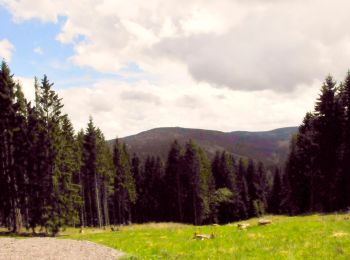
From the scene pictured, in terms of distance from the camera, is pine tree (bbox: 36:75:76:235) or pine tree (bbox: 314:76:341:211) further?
pine tree (bbox: 314:76:341:211)

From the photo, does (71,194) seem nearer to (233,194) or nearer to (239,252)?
(239,252)

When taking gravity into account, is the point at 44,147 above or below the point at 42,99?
below

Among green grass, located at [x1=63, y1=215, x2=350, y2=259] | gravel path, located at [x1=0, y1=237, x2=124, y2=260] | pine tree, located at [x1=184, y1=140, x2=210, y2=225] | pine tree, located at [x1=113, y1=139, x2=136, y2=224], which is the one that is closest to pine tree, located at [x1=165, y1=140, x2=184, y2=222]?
pine tree, located at [x1=184, y1=140, x2=210, y2=225]

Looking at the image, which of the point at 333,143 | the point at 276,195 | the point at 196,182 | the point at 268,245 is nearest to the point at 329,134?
the point at 333,143

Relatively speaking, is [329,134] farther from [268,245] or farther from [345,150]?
[268,245]

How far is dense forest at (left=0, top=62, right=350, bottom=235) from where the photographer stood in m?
39.8

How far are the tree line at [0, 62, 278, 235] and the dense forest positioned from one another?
11cm

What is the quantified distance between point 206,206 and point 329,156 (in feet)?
111

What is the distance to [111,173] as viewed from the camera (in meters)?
71.1

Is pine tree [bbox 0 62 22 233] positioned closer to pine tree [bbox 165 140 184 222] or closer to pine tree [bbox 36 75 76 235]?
pine tree [bbox 36 75 76 235]

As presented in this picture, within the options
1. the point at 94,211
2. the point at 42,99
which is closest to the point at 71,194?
the point at 42,99

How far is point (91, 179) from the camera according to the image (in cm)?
7400

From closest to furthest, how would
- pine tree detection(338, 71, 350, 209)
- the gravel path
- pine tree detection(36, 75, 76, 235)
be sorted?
the gravel path < pine tree detection(36, 75, 76, 235) < pine tree detection(338, 71, 350, 209)

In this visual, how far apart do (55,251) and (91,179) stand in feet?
185
